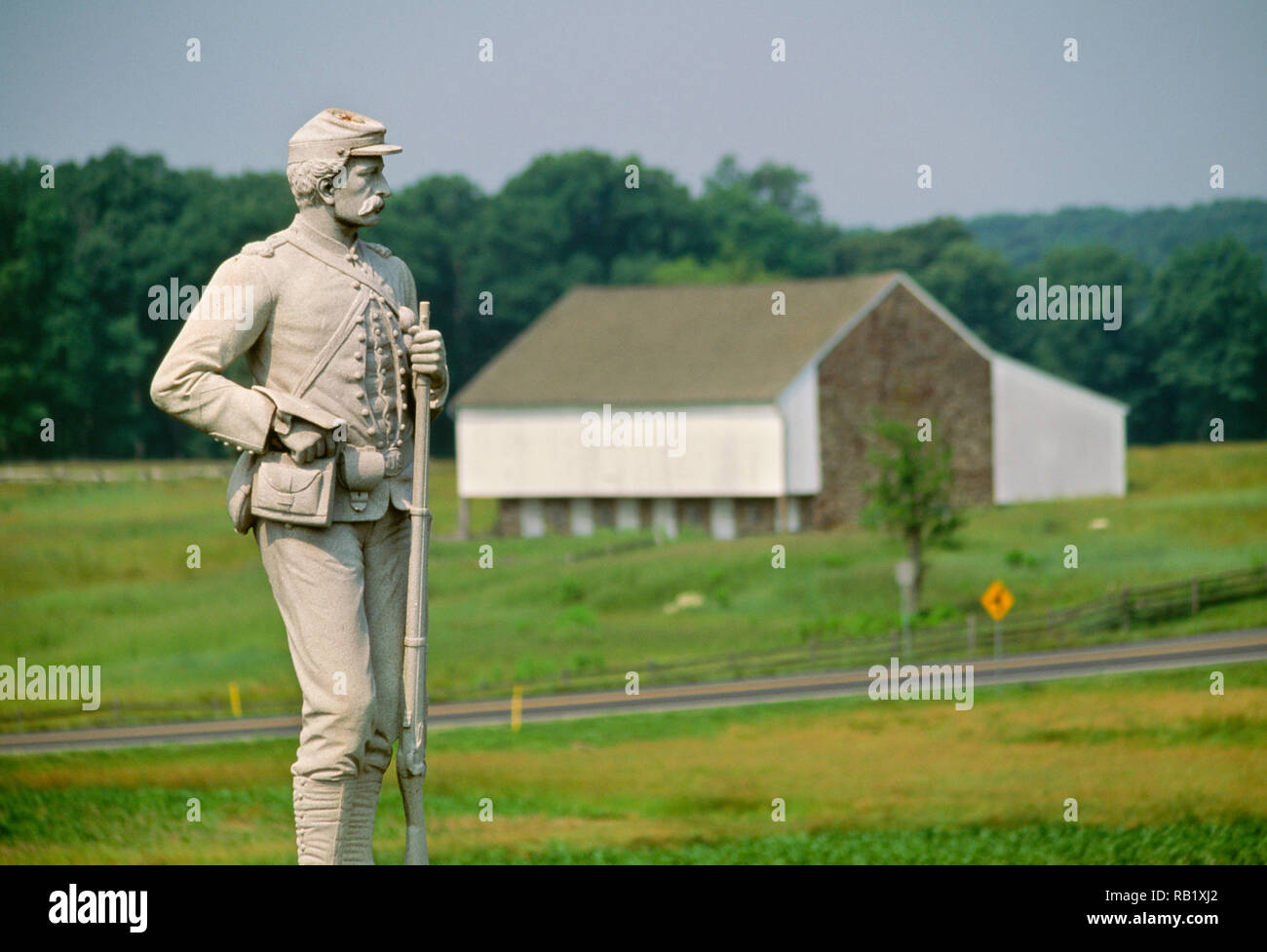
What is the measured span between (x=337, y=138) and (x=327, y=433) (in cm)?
137

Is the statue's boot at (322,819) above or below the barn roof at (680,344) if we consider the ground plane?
below

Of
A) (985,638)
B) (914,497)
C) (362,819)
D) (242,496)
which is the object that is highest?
(242,496)

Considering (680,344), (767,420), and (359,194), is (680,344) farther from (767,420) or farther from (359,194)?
(359,194)

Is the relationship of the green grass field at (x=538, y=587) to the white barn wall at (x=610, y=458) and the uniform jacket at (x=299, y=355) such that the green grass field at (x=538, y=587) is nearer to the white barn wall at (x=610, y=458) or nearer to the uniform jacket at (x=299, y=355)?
the white barn wall at (x=610, y=458)

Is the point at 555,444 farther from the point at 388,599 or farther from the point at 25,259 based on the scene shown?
the point at 388,599

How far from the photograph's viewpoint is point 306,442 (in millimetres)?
7430

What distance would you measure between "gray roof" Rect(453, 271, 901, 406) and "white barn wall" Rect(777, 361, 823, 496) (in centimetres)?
A: 52

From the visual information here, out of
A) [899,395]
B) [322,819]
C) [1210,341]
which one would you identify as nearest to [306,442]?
[322,819]

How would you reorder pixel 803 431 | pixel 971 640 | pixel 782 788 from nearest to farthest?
1. pixel 782 788
2. pixel 971 640
3. pixel 803 431

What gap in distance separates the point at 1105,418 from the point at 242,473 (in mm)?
54416

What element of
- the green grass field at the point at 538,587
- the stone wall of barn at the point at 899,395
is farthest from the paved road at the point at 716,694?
the stone wall of barn at the point at 899,395

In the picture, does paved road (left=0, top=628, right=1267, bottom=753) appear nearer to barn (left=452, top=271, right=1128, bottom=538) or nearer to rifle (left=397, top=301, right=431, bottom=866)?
barn (left=452, top=271, right=1128, bottom=538)

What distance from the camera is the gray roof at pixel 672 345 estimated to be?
193 feet

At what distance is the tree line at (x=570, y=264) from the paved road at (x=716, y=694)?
355 inches
